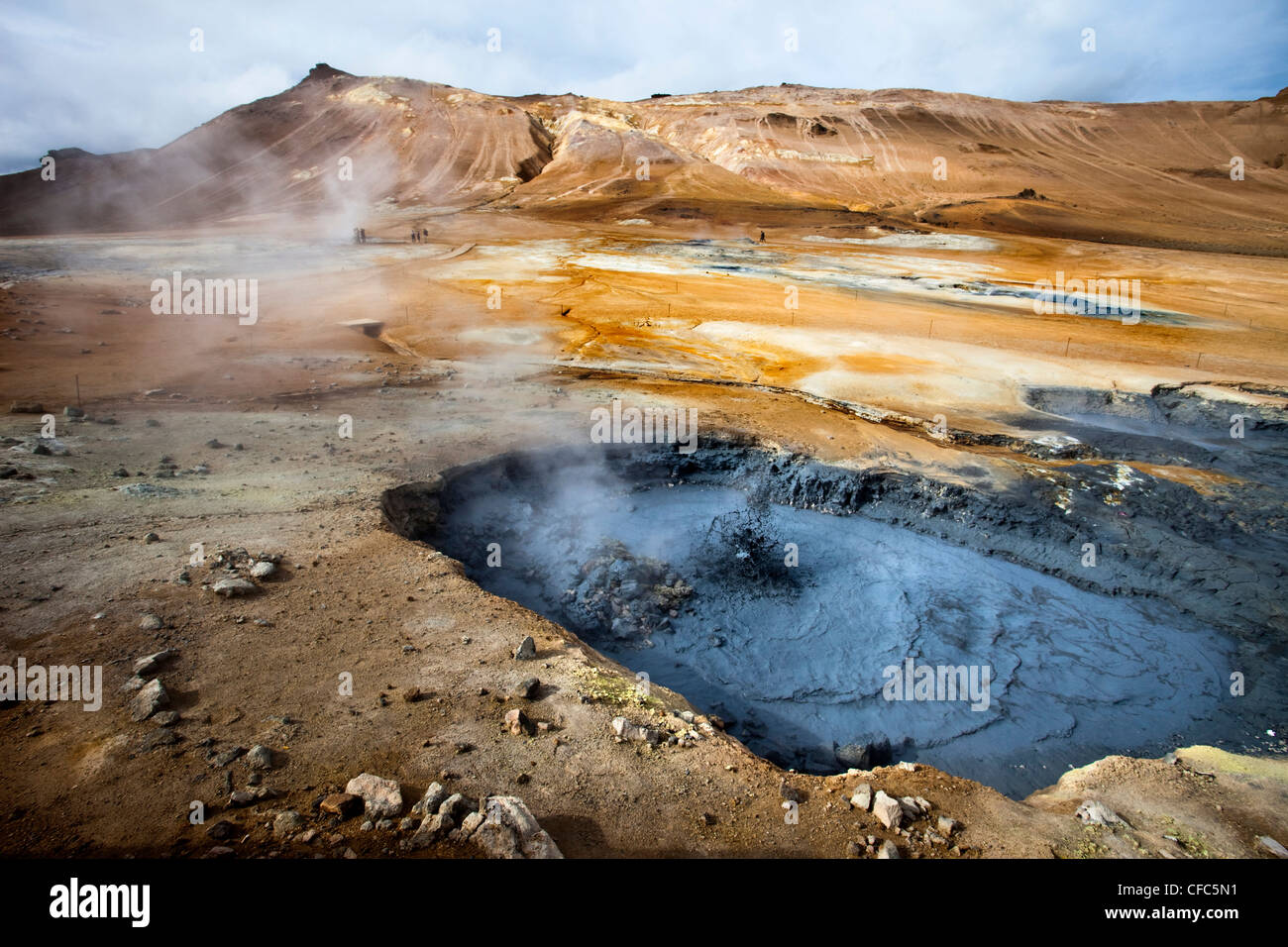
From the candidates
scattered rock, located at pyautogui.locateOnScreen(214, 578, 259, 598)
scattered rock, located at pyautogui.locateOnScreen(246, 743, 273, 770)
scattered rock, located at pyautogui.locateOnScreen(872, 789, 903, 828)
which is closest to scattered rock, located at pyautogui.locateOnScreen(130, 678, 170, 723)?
scattered rock, located at pyautogui.locateOnScreen(246, 743, 273, 770)

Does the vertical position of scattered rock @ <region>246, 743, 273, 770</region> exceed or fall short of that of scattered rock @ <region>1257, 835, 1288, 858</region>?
it exceeds it

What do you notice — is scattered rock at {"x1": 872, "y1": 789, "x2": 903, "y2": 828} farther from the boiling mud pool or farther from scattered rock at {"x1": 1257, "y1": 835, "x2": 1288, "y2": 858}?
scattered rock at {"x1": 1257, "y1": 835, "x2": 1288, "y2": 858}

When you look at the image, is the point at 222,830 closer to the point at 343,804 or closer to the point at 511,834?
the point at 343,804

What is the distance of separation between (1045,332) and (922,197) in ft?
133

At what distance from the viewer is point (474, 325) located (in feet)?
54.2

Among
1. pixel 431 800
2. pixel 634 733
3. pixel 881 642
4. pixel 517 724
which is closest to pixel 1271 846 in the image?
pixel 881 642

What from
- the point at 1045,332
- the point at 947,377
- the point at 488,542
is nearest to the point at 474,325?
the point at 488,542

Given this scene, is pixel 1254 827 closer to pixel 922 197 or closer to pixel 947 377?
pixel 947 377

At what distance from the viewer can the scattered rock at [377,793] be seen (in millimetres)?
→ 3295

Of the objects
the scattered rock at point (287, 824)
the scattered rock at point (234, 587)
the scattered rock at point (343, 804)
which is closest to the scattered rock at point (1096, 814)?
the scattered rock at point (343, 804)

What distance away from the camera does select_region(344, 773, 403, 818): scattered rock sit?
130 inches

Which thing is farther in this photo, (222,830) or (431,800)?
(431,800)

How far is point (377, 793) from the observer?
3.38 metres
